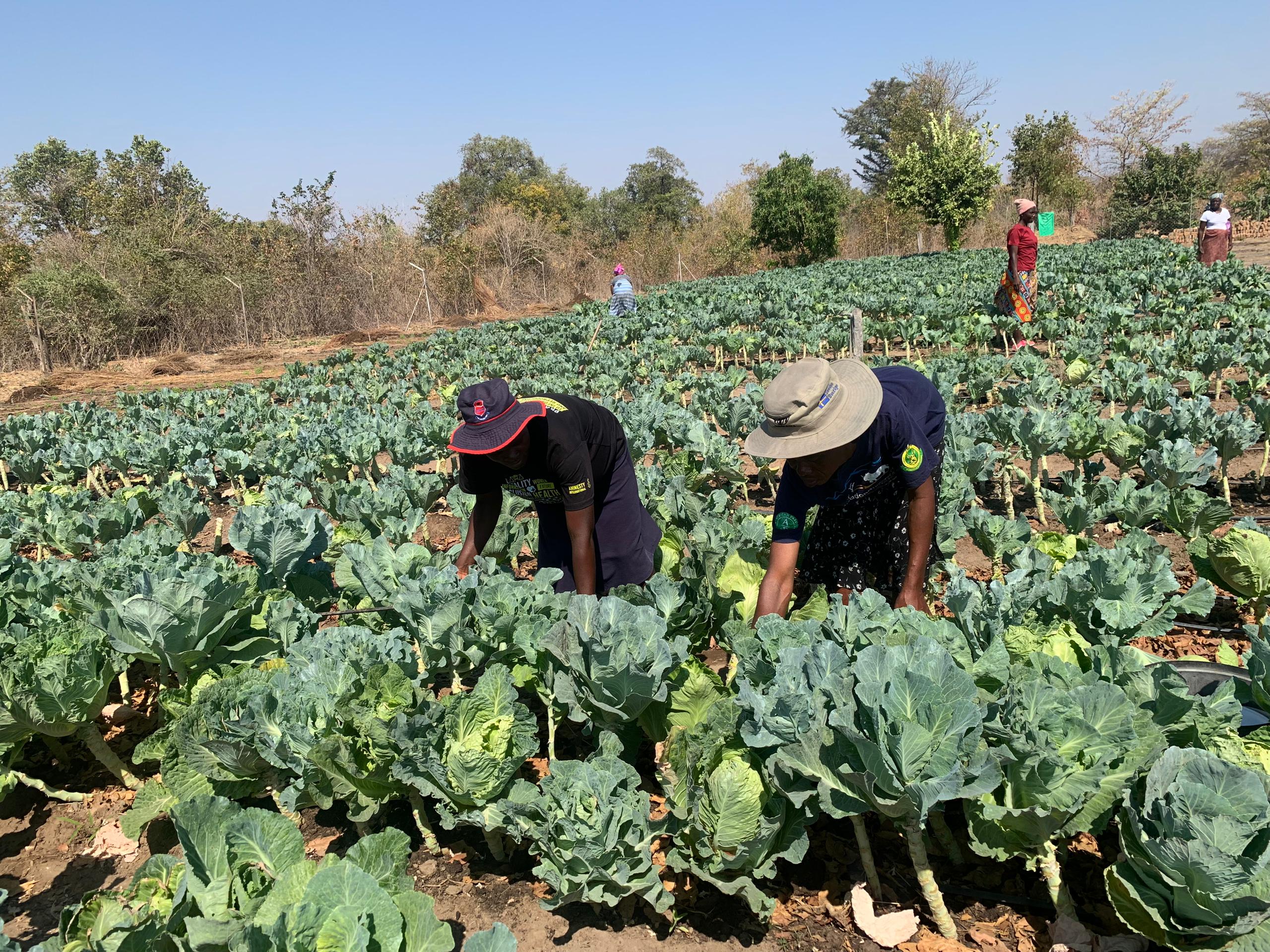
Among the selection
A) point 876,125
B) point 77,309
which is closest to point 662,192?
point 876,125

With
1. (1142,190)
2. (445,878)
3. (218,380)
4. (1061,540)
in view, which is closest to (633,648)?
(445,878)

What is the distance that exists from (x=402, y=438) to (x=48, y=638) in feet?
15.6

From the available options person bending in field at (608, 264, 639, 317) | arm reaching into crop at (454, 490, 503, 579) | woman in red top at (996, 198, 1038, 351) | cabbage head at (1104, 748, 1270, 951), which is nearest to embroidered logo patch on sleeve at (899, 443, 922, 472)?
cabbage head at (1104, 748, 1270, 951)

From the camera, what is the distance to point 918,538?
3.17m

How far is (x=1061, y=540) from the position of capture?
391 cm

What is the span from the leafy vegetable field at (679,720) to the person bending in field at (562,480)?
27cm

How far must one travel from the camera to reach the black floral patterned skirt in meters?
3.62

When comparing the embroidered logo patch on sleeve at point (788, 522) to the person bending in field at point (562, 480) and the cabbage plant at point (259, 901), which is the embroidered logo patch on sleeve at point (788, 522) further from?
the cabbage plant at point (259, 901)

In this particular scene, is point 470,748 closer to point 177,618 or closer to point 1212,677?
point 177,618

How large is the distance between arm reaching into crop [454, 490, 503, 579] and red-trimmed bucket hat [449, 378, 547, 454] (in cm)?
61

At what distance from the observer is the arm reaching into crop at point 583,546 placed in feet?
11.1

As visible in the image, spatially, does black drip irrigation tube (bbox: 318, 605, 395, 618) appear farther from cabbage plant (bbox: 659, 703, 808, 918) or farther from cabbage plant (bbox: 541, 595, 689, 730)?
cabbage plant (bbox: 659, 703, 808, 918)

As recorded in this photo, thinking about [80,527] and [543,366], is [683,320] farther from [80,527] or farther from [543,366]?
[80,527]

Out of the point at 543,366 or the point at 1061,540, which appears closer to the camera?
the point at 1061,540
